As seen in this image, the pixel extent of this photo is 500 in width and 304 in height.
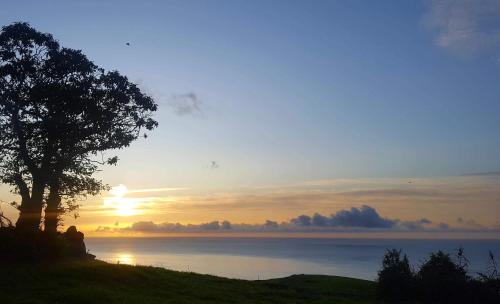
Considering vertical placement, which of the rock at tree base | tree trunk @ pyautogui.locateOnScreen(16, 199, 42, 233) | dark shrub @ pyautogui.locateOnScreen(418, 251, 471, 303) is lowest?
dark shrub @ pyautogui.locateOnScreen(418, 251, 471, 303)

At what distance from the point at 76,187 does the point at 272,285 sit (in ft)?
67.1

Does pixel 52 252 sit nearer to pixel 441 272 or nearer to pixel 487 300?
pixel 441 272

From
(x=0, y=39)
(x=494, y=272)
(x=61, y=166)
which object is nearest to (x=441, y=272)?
(x=494, y=272)

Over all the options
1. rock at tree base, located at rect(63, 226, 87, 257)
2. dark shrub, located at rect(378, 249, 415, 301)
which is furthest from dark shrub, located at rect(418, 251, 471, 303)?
rock at tree base, located at rect(63, 226, 87, 257)

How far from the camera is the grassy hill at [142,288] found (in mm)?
29453

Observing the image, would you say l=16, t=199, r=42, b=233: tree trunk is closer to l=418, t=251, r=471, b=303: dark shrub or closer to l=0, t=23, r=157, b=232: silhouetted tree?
l=0, t=23, r=157, b=232: silhouetted tree

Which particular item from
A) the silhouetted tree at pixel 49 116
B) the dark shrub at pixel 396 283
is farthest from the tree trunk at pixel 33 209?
the dark shrub at pixel 396 283

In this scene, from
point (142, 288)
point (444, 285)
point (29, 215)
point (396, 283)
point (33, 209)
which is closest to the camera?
point (142, 288)

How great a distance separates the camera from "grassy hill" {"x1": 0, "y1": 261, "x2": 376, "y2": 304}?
2945 centimetres

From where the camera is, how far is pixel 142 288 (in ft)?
116

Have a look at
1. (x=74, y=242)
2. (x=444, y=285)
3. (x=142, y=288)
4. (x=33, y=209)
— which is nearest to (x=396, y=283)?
(x=444, y=285)

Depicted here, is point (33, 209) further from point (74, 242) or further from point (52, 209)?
point (74, 242)

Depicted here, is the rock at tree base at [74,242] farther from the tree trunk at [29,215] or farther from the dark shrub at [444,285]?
the dark shrub at [444,285]

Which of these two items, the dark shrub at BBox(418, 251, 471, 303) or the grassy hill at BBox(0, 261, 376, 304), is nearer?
the grassy hill at BBox(0, 261, 376, 304)
